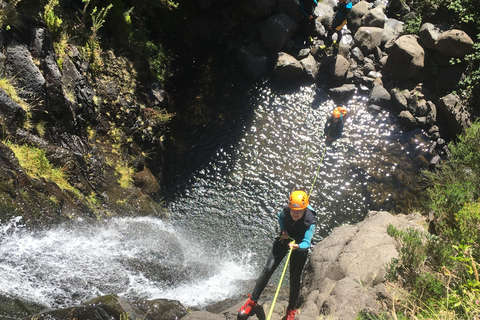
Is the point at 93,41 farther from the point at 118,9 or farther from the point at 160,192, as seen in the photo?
the point at 160,192

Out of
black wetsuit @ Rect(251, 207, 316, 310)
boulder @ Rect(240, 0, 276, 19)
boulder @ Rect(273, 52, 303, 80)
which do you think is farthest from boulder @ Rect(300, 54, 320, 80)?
black wetsuit @ Rect(251, 207, 316, 310)

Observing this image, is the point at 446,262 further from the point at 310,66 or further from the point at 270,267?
the point at 310,66

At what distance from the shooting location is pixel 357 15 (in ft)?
50.2

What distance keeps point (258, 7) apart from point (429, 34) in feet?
22.9

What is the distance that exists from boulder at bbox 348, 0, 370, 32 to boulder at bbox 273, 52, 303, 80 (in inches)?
142

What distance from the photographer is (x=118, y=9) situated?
10.4 metres

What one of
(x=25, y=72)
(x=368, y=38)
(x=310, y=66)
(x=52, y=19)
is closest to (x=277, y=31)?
(x=310, y=66)

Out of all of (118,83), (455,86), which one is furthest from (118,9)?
(455,86)

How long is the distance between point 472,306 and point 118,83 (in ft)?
31.7

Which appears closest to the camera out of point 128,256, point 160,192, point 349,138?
point 128,256

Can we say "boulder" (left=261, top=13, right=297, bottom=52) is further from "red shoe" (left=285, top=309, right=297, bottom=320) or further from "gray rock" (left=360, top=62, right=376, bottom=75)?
"red shoe" (left=285, top=309, right=297, bottom=320)

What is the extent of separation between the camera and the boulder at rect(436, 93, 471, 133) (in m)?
12.7

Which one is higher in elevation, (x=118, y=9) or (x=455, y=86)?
(x=118, y=9)

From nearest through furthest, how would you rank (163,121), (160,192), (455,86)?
(160,192) < (163,121) < (455,86)
